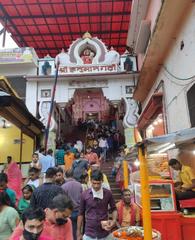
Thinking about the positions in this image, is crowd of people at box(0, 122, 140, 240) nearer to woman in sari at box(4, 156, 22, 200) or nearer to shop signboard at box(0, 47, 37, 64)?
woman in sari at box(4, 156, 22, 200)

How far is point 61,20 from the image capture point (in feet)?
60.8

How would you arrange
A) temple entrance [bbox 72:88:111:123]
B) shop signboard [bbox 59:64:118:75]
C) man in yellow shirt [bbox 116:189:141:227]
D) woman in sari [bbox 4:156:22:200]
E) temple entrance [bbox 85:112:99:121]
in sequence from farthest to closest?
temple entrance [bbox 85:112:99:121] < temple entrance [bbox 72:88:111:123] < shop signboard [bbox 59:64:118:75] < woman in sari [bbox 4:156:22:200] < man in yellow shirt [bbox 116:189:141:227]

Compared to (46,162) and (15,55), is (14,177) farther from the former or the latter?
(15,55)

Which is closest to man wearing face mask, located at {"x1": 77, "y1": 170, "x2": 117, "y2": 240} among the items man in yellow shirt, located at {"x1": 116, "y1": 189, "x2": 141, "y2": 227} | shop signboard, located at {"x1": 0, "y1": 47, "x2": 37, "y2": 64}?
man in yellow shirt, located at {"x1": 116, "y1": 189, "x2": 141, "y2": 227}

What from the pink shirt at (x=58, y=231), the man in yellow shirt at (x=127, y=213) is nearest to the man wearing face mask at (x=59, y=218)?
the pink shirt at (x=58, y=231)

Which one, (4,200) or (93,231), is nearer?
(4,200)

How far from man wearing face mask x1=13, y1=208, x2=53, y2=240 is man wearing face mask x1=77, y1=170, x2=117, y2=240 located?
4.71ft

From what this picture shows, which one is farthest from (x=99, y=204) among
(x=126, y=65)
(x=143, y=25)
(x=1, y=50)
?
(x=1, y=50)

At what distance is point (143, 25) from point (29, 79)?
7315 millimetres

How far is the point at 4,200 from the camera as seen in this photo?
11.2ft

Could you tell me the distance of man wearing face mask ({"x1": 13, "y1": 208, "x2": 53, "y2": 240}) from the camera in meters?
2.35

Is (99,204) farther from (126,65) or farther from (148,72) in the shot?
(126,65)

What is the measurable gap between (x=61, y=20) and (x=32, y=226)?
1801cm

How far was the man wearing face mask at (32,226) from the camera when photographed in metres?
2.35
